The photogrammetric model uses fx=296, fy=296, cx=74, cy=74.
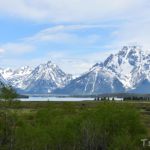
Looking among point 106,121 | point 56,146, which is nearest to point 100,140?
point 106,121

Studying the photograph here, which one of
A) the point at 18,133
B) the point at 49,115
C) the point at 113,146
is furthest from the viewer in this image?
the point at 49,115

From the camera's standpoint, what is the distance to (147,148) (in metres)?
67.1

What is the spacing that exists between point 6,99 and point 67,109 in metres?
47.0

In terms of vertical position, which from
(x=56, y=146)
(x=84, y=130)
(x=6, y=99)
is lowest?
(x=56, y=146)

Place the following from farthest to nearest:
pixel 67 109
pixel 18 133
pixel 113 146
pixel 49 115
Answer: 1. pixel 67 109
2. pixel 49 115
3. pixel 18 133
4. pixel 113 146

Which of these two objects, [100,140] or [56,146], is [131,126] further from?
[56,146]

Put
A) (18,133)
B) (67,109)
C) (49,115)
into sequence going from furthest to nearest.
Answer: (67,109)
(49,115)
(18,133)

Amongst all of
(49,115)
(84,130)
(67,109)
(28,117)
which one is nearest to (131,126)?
(84,130)

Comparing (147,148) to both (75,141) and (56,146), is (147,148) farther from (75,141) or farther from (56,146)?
(56,146)

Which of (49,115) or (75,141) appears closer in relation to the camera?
(75,141)

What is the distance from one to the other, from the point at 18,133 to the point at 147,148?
29.8m

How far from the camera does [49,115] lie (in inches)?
3506

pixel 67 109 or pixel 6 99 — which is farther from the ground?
pixel 6 99

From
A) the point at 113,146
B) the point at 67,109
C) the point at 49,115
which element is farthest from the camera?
the point at 67,109
